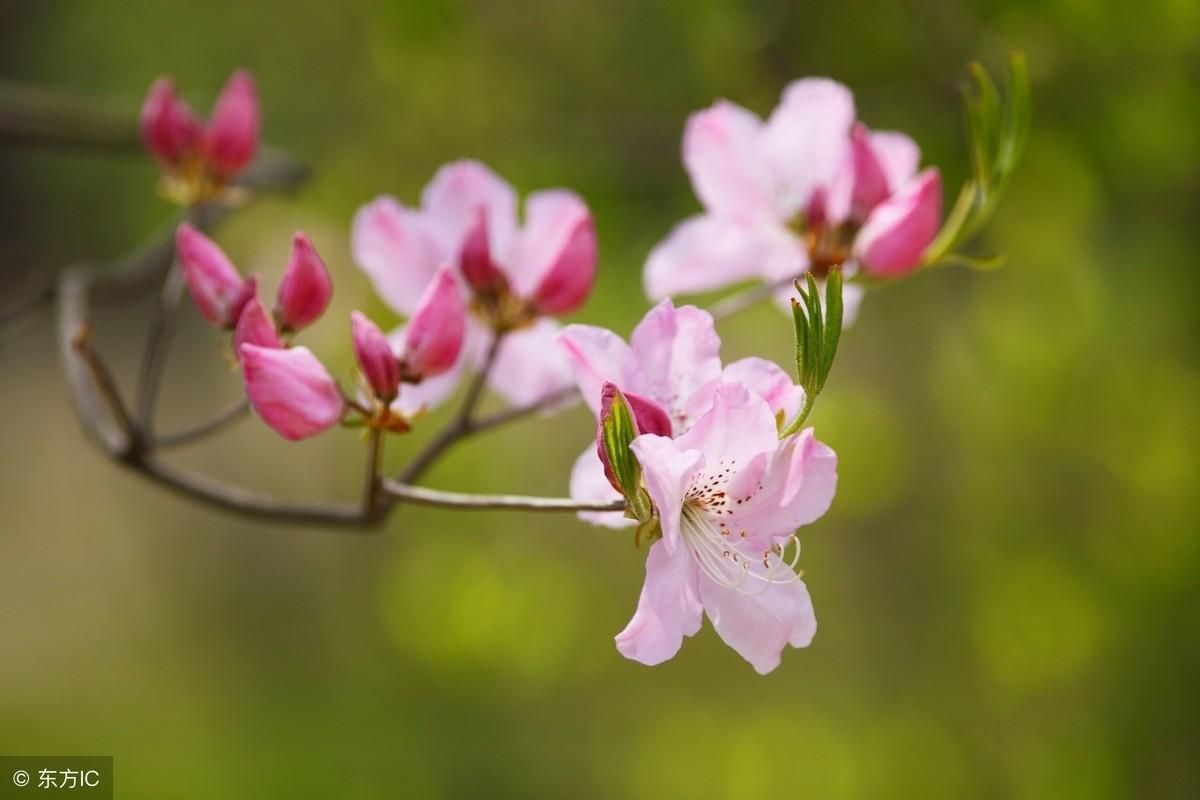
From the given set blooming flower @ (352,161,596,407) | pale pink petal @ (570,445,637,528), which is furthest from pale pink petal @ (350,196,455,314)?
pale pink petal @ (570,445,637,528)

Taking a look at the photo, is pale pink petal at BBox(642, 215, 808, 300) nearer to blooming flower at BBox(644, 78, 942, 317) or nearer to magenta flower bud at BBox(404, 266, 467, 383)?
blooming flower at BBox(644, 78, 942, 317)

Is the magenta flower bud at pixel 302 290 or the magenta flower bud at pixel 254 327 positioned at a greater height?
the magenta flower bud at pixel 302 290

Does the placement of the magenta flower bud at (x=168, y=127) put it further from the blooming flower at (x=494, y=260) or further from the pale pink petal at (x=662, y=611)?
the pale pink petal at (x=662, y=611)

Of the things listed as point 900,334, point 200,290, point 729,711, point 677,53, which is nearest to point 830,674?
point 729,711

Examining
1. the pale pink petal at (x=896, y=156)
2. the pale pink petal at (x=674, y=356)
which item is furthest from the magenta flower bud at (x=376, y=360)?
the pale pink petal at (x=896, y=156)

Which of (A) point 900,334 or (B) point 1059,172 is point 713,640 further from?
(B) point 1059,172

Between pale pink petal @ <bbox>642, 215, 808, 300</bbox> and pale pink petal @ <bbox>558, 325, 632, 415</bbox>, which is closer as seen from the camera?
pale pink petal @ <bbox>558, 325, 632, 415</bbox>
